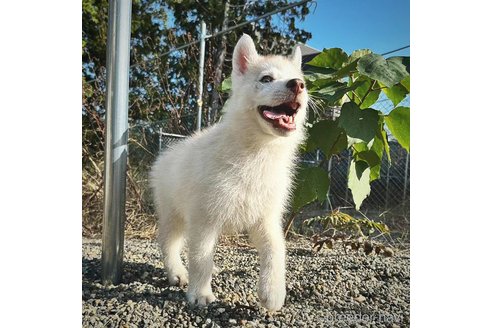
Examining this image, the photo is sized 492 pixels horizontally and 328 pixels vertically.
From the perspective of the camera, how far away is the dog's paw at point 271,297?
107cm

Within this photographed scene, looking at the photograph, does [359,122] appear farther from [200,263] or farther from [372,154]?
[200,263]

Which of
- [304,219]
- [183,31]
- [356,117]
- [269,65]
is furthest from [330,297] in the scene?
[183,31]

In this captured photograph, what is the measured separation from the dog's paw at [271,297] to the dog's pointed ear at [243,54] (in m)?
0.58

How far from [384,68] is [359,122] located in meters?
0.17

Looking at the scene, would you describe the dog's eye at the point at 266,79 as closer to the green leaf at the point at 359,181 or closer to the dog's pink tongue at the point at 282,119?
the dog's pink tongue at the point at 282,119

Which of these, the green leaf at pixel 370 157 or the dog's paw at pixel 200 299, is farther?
the green leaf at pixel 370 157

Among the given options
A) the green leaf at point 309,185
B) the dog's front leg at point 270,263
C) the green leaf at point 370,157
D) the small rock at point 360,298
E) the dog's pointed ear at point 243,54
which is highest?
the dog's pointed ear at point 243,54

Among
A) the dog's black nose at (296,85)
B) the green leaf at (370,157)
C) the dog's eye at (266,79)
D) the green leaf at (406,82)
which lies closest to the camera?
the dog's black nose at (296,85)

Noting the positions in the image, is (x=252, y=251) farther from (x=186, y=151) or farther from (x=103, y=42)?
(x=103, y=42)

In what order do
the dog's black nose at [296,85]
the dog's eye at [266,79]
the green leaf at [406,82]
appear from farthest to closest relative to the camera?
the green leaf at [406,82], the dog's eye at [266,79], the dog's black nose at [296,85]

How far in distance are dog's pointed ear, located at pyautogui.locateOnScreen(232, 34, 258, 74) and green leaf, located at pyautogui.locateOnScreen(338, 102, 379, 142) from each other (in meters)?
0.30

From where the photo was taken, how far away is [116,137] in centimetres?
120

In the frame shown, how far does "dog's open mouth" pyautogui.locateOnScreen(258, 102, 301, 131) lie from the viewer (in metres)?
1.03

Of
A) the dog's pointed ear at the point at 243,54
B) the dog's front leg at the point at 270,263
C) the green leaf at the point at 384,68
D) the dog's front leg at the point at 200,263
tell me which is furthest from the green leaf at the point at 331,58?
the dog's front leg at the point at 200,263
